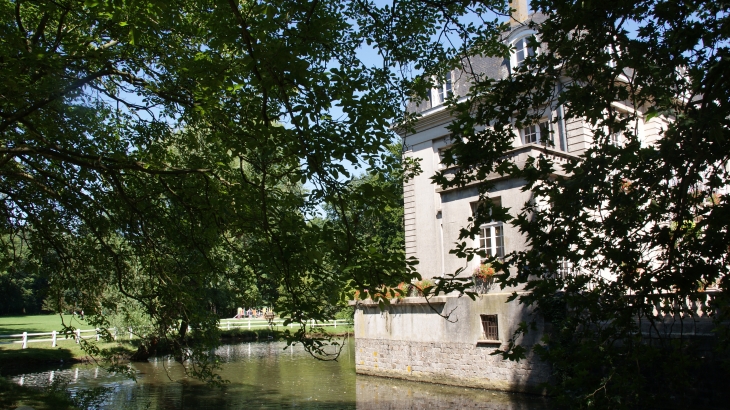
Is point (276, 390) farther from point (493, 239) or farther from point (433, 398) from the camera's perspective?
point (493, 239)

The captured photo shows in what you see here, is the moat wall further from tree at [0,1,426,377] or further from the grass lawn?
the grass lawn

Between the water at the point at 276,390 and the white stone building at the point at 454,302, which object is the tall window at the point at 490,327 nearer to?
the white stone building at the point at 454,302

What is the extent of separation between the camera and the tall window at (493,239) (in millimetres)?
16609

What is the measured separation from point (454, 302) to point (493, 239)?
2260 millimetres

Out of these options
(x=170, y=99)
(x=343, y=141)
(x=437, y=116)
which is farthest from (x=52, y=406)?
(x=437, y=116)

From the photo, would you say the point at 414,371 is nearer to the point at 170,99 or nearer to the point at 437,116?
the point at 437,116

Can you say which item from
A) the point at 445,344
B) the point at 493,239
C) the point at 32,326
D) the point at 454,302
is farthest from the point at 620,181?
the point at 32,326

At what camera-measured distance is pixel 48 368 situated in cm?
2123

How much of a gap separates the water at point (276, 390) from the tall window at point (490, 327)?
152 cm

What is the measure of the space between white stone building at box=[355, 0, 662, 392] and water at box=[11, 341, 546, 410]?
0.61 m

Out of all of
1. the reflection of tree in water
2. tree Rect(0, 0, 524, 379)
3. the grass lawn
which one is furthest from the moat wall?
the grass lawn

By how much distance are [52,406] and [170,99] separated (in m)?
7.12

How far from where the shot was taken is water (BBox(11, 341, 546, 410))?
14.5 metres

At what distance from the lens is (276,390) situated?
1688cm
